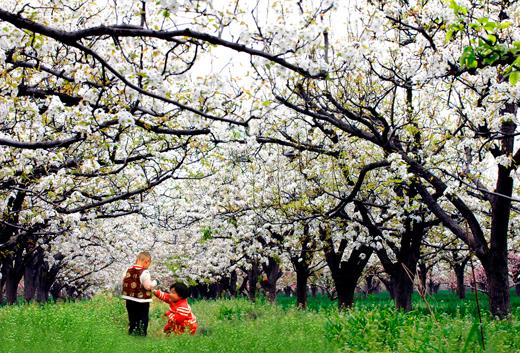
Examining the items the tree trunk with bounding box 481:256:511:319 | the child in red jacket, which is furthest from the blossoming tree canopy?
the child in red jacket

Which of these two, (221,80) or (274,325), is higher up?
(221,80)

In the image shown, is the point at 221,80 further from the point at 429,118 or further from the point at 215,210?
the point at 215,210

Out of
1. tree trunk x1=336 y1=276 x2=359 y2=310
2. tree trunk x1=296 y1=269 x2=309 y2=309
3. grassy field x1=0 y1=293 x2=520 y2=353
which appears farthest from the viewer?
tree trunk x1=296 y1=269 x2=309 y2=309

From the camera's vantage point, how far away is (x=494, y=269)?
1155cm

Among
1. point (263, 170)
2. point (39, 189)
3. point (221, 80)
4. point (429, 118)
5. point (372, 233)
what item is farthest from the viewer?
point (263, 170)

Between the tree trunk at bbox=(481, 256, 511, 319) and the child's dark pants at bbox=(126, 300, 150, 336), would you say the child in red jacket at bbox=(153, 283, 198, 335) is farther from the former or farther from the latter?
the tree trunk at bbox=(481, 256, 511, 319)

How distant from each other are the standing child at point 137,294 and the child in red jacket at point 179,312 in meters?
0.49

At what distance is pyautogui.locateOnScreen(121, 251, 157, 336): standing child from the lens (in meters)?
11.0

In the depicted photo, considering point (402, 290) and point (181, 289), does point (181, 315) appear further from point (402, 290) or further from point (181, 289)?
point (402, 290)

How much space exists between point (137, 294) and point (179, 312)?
99 cm

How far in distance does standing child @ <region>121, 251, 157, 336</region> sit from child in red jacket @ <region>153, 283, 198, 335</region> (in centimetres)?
49

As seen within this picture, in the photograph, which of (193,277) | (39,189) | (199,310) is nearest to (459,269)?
(193,277)

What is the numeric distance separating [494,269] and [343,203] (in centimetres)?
318

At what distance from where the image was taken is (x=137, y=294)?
11.1m
